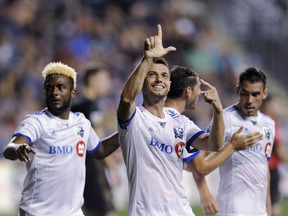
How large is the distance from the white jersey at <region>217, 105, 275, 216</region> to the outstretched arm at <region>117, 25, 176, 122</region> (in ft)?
6.33

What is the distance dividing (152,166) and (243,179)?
5.37ft

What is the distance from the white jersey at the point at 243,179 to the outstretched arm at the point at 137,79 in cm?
193

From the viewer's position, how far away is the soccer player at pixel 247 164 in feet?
27.9

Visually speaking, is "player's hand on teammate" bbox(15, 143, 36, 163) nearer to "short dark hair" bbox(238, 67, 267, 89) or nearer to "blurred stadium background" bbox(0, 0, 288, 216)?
"short dark hair" bbox(238, 67, 267, 89)

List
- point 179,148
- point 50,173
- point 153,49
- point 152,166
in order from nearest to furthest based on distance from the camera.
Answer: point 153,49 < point 152,166 < point 179,148 < point 50,173

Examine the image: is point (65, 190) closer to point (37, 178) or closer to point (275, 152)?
point (37, 178)

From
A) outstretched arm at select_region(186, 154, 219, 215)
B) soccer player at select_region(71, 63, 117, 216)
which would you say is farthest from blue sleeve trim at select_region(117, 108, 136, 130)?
soccer player at select_region(71, 63, 117, 216)

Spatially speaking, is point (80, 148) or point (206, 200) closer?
point (80, 148)

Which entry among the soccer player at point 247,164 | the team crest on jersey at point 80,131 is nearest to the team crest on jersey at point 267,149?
the soccer player at point 247,164

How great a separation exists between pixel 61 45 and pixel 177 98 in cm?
1307

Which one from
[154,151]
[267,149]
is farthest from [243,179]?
[154,151]

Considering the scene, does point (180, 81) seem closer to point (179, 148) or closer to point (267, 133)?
point (179, 148)

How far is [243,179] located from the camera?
8.54 m

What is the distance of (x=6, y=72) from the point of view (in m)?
20.3
